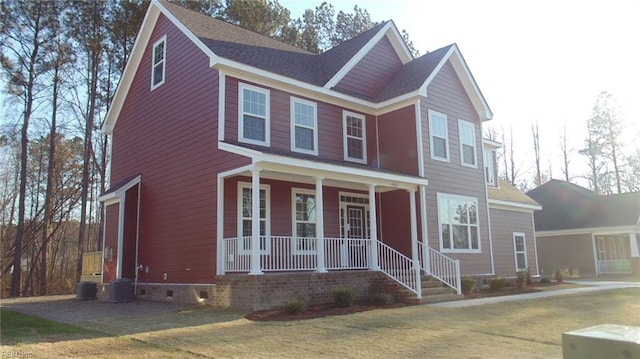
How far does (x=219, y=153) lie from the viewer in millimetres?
13383

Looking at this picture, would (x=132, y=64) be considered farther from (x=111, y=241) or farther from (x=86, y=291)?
(x=86, y=291)

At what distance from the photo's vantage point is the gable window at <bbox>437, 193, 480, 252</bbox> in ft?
55.3

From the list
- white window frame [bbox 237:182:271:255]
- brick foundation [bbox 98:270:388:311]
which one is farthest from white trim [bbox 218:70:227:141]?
brick foundation [bbox 98:270:388:311]

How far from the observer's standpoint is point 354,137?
17047 mm

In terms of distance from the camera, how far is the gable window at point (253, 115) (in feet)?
46.1

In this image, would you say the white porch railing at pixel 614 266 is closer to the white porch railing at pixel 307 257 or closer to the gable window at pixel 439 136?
the gable window at pixel 439 136

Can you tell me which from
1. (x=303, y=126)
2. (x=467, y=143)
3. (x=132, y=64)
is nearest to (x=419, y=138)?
(x=467, y=143)

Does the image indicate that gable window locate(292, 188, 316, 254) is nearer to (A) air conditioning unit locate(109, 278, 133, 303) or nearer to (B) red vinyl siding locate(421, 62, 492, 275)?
(B) red vinyl siding locate(421, 62, 492, 275)

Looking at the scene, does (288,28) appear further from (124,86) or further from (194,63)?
(194,63)

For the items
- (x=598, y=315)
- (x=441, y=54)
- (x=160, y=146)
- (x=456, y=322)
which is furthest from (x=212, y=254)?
(x=441, y=54)

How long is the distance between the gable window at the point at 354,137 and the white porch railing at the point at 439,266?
138 inches

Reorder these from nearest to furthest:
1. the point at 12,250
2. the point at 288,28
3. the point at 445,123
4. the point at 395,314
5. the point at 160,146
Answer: the point at 395,314 < the point at 160,146 < the point at 445,123 < the point at 12,250 < the point at 288,28

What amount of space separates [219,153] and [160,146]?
401cm

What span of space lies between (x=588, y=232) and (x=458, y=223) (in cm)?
1502
